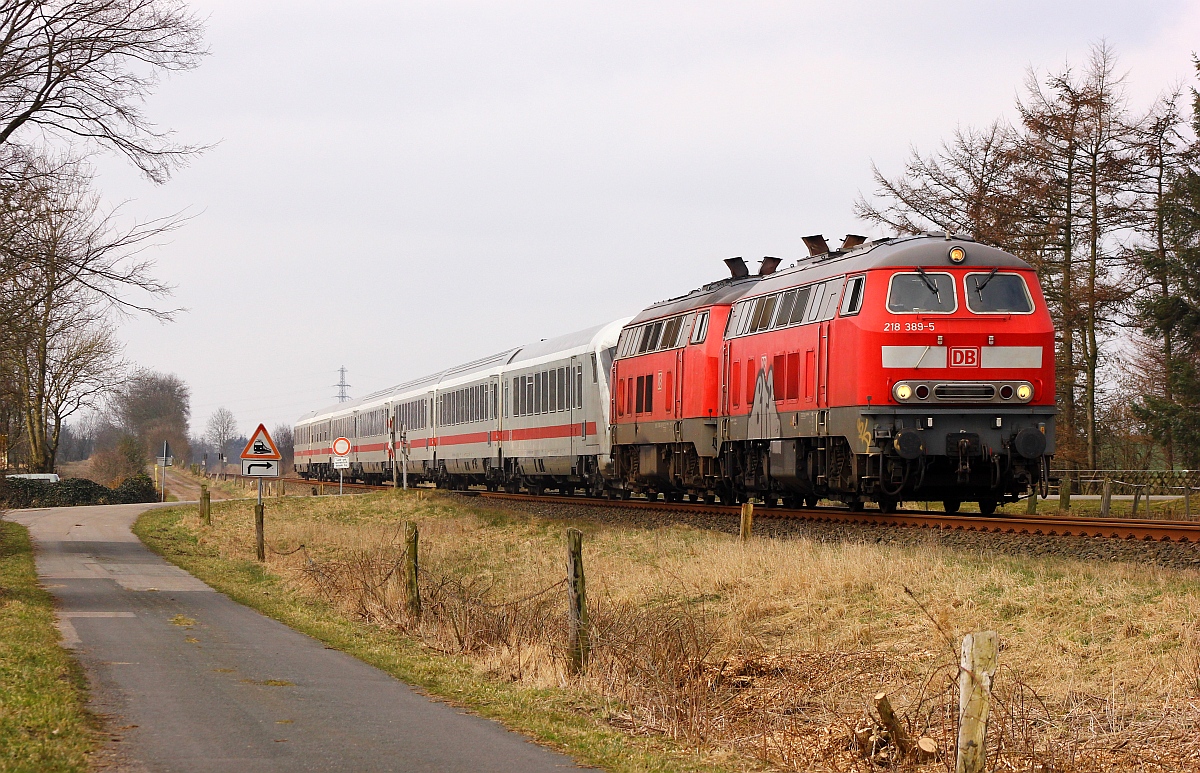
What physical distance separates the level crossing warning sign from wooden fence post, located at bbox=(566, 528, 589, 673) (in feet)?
43.1

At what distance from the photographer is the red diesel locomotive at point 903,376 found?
18375 mm

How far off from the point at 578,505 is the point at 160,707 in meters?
21.0

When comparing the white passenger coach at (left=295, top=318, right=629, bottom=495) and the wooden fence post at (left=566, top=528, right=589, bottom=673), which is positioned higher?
the white passenger coach at (left=295, top=318, right=629, bottom=495)

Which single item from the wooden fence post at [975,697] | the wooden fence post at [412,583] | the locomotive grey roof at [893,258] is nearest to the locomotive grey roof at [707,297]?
the locomotive grey roof at [893,258]

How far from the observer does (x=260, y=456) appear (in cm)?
2523

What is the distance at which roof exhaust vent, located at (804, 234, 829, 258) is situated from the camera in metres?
24.6

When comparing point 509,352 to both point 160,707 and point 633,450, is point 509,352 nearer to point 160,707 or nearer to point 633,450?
point 633,450

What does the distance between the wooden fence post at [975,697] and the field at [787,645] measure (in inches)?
39.7

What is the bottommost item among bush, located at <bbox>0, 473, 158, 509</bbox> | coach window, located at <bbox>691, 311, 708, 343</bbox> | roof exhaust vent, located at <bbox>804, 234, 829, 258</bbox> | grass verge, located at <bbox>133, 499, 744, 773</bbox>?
grass verge, located at <bbox>133, 499, 744, 773</bbox>

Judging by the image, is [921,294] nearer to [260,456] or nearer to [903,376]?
[903,376]

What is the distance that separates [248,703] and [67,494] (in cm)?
4931

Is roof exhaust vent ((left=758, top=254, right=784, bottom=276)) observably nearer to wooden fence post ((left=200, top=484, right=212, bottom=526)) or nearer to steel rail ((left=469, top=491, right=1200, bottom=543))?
steel rail ((left=469, top=491, right=1200, bottom=543))

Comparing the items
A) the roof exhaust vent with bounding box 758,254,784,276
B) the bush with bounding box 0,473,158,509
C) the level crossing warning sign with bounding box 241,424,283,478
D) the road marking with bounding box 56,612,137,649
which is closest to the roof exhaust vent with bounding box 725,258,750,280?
the roof exhaust vent with bounding box 758,254,784,276

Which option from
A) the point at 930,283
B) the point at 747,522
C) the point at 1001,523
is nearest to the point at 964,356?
the point at 930,283
